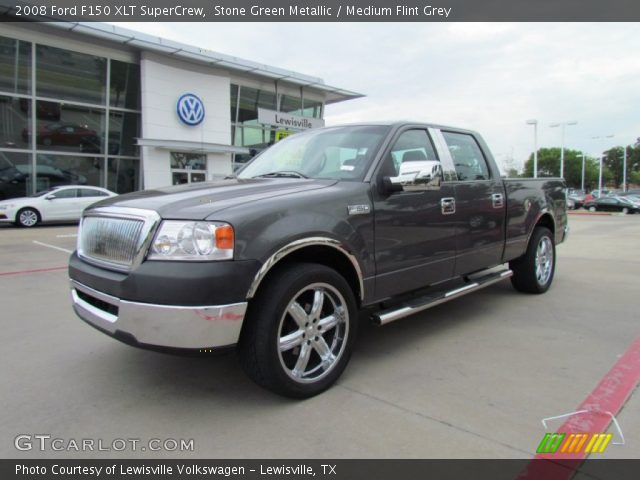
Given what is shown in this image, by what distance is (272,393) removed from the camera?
2.98 meters

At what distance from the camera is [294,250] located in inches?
111

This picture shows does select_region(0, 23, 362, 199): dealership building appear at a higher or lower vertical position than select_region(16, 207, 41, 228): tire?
higher

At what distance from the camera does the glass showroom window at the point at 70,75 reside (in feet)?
60.8

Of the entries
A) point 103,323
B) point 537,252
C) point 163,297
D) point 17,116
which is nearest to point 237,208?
point 163,297

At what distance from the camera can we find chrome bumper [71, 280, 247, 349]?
2453 millimetres

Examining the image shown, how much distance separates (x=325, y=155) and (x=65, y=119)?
63.3 feet

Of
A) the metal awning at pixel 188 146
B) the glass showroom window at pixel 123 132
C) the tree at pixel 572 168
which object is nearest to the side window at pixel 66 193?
the metal awning at pixel 188 146

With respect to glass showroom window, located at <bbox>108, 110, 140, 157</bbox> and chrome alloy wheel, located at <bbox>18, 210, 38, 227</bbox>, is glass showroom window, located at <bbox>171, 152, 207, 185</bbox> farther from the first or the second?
chrome alloy wheel, located at <bbox>18, 210, 38, 227</bbox>

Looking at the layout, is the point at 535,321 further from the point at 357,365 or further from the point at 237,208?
the point at 237,208

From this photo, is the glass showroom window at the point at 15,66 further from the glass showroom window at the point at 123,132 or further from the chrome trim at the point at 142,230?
the chrome trim at the point at 142,230

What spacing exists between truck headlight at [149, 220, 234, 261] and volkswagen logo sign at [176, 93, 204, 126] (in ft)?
67.7

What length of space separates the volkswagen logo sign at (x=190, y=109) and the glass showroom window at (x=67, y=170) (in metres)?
4.10

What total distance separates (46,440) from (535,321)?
160 inches

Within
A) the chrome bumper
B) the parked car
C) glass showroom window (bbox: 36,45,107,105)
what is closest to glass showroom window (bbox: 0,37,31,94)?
glass showroom window (bbox: 36,45,107,105)
